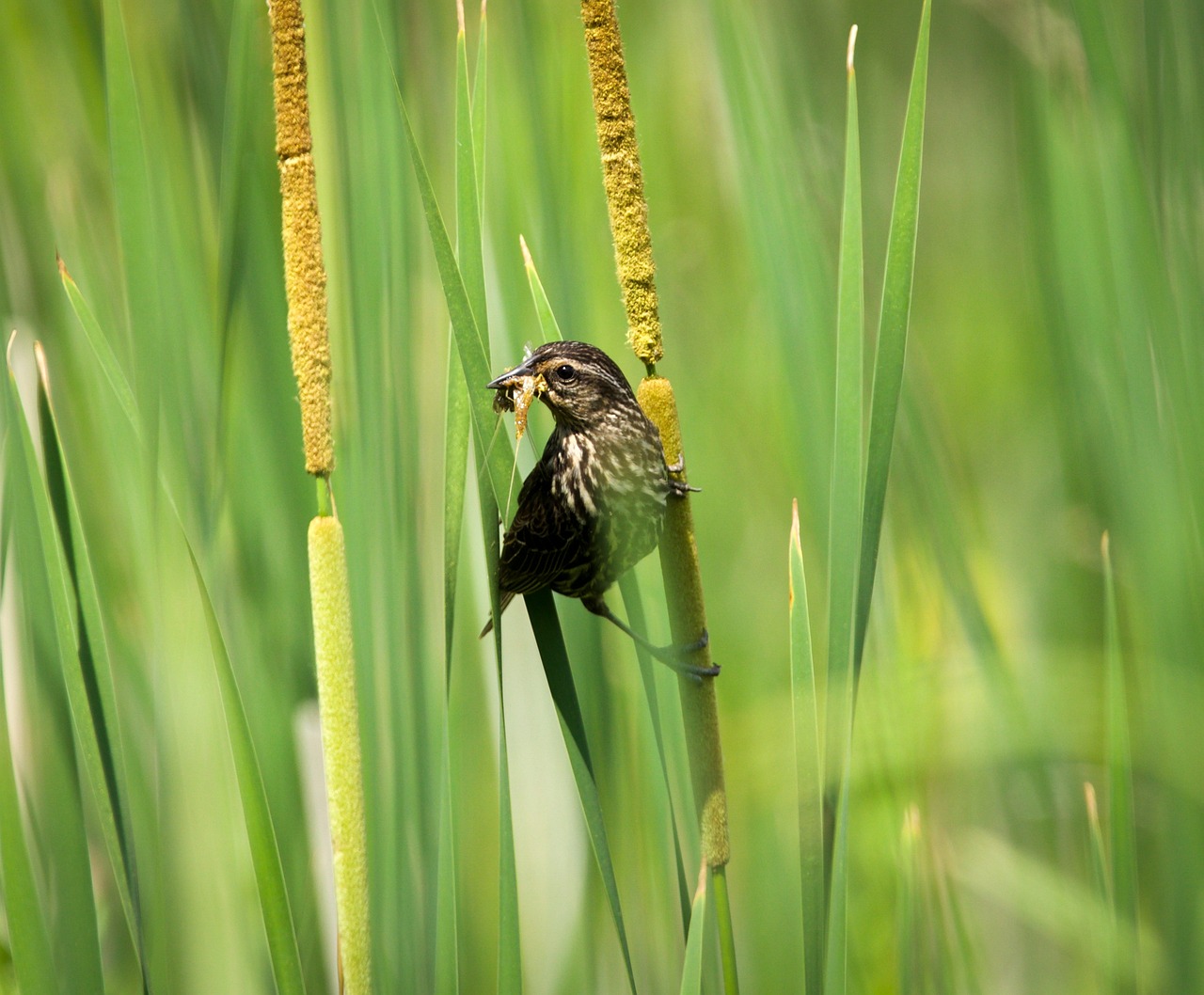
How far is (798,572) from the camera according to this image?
37.9 inches

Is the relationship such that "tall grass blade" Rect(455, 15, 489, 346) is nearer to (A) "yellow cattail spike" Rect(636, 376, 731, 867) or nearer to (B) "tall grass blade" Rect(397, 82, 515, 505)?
(B) "tall grass blade" Rect(397, 82, 515, 505)

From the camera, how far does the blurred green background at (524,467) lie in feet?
3.58

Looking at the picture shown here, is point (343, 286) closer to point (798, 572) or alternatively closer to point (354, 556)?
point (354, 556)

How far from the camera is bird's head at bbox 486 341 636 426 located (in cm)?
122

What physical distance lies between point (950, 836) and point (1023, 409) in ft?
2.87

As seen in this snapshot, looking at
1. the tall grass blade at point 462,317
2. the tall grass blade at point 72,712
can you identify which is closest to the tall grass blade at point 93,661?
the tall grass blade at point 72,712

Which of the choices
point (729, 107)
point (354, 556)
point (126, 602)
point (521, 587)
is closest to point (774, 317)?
point (729, 107)

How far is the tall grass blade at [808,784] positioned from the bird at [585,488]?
194mm

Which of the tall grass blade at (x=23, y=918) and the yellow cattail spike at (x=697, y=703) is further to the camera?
the yellow cattail spike at (x=697, y=703)

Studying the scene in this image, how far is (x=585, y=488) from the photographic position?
4.24ft

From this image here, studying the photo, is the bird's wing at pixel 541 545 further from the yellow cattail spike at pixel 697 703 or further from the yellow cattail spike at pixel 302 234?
the yellow cattail spike at pixel 302 234

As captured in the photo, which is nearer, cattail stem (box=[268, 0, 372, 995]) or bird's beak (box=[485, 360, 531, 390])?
cattail stem (box=[268, 0, 372, 995])

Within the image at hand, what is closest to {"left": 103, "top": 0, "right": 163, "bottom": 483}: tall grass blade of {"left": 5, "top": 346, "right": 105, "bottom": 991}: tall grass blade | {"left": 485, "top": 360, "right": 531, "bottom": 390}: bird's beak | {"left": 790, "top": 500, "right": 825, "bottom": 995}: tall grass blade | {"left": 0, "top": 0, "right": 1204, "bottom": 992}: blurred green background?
{"left": 0, "top": 0, "right": 1204, "bottom": 992}: blurred green background

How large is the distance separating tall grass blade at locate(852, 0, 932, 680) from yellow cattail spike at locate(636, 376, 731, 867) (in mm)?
177
